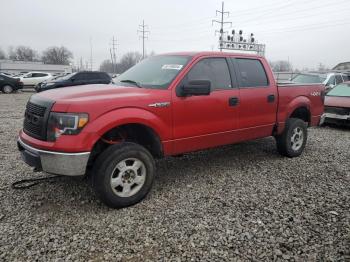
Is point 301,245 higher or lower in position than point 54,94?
lower

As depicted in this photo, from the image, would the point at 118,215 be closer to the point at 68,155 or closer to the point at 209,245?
the point at 68,155

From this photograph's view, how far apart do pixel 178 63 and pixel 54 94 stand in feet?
5.62

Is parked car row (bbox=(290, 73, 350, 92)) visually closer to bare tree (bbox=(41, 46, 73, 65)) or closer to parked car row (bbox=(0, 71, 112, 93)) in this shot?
parked car row (bbox=(0, 71, 112, 93))

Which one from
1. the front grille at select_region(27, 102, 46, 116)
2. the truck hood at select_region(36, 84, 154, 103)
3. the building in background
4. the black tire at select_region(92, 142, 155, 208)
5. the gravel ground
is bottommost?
the gravel ground

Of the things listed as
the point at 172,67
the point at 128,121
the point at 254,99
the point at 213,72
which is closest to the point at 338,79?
the point at 254,99

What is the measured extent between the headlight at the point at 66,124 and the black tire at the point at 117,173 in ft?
1.42

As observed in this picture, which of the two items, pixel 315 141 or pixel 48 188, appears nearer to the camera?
pixel 48 188

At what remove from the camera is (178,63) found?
4566 mm

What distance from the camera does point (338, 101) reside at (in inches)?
372

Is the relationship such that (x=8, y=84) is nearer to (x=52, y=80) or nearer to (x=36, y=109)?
(x=52, y=80)

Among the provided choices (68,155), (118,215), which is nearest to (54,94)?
(68,155)

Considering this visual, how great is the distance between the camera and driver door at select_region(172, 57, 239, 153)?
14.2 ft

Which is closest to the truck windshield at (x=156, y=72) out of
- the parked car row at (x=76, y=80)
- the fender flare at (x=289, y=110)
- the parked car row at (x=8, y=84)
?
the fender flare at (x=289, y=110)

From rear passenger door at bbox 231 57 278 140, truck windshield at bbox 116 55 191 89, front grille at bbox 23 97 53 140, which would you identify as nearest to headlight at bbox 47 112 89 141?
front grille at bbox 23 97 53 140
